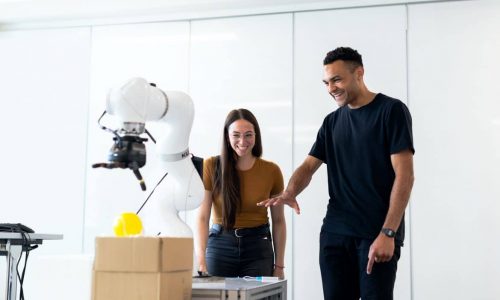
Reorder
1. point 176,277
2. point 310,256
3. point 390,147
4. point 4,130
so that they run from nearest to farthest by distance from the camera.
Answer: point 176,277 → point 390,147 → point 310,256 → point 4,130

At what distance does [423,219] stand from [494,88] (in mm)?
948

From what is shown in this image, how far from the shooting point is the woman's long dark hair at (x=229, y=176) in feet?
8.97

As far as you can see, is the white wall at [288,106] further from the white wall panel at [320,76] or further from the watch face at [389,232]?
the watch face at [389,232]

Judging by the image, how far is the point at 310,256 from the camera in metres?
4.05

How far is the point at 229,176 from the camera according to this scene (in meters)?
2.79

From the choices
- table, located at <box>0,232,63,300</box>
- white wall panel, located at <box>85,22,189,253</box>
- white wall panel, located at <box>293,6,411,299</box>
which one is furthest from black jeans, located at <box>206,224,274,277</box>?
white wall panel, located at <box>85,22,189,253</box>

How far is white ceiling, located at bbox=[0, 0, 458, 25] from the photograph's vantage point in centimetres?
414

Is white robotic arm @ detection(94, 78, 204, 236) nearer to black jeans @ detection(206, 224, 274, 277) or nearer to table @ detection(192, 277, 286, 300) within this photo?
table @ detection(192, 277, 286, 300)

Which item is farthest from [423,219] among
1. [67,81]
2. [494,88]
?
[67,81]

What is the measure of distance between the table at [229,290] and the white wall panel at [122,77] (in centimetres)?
243

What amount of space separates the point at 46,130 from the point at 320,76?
2195mm

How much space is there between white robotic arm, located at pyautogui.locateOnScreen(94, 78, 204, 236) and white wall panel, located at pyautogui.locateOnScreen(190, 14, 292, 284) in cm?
214

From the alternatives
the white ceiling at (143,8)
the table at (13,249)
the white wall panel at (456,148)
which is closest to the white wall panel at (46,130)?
the white ceiling at (143,8)

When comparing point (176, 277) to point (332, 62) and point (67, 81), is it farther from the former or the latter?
point (67, 81)
